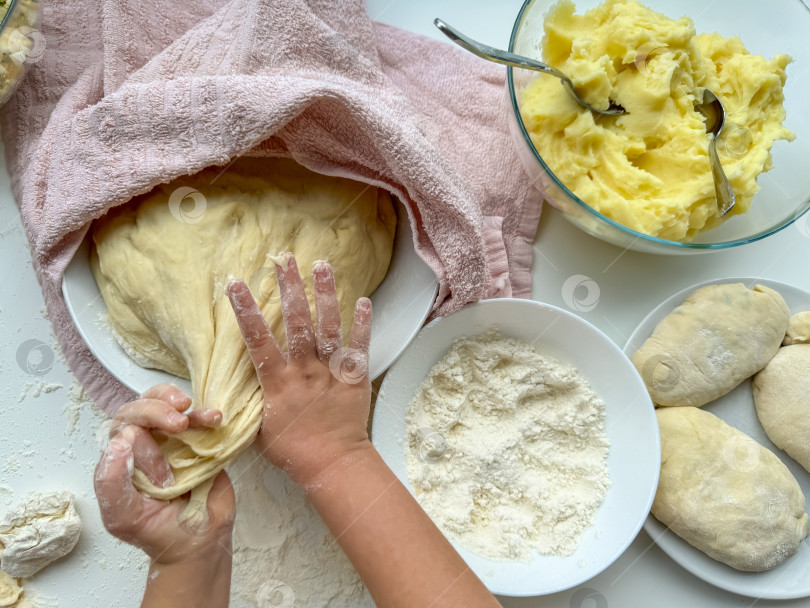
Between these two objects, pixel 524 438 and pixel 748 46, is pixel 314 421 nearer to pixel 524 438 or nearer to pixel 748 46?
pixel 524 438

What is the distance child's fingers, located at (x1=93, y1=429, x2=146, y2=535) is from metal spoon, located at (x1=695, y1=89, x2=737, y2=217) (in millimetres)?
711

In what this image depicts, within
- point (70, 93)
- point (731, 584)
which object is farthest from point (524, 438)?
point (70, 93)

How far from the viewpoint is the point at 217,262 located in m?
0.70

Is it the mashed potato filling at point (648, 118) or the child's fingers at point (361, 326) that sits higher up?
the mashed potato filling at point (648, 118)

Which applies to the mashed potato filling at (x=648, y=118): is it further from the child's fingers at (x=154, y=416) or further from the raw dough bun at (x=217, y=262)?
the child's fingers at (x=154, y=416)

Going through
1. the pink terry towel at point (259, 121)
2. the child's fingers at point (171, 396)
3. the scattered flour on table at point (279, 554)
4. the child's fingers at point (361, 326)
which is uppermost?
the pink terry towel at point (259, 121)

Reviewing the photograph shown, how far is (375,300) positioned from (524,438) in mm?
266

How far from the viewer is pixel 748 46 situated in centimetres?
88

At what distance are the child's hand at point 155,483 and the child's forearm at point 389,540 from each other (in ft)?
0.41

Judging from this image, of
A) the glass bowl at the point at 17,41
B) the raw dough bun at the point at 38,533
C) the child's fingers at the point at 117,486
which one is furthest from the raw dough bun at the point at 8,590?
the glass bowl at the point at 17,41

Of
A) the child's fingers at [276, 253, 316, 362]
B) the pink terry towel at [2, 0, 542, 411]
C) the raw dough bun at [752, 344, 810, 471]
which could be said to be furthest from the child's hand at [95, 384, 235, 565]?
the raw dough bun at [752, 344, 810, 471]

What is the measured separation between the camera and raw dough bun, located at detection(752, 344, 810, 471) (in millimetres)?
830

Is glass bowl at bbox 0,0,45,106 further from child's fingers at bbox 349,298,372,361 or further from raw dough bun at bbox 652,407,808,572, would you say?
raw dough bun at bbox 652,407,808,572

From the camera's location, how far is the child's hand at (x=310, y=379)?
0.66 m
